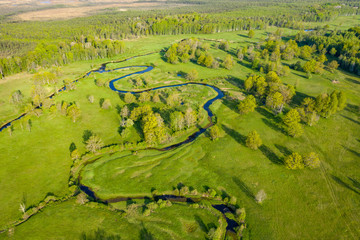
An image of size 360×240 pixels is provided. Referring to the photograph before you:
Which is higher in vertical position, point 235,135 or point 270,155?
point 235,135

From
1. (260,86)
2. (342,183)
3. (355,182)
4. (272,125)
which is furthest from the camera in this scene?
(260,86)

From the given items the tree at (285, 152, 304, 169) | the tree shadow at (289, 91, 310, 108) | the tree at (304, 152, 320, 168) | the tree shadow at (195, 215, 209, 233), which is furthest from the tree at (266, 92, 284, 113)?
the tree shadow at (195, 215, 209, 233)

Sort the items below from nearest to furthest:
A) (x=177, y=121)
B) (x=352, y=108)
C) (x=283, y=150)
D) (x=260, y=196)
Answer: (x=260, y=196), (x=283, y=150), (x=177, y=121), (x=352, y=108)

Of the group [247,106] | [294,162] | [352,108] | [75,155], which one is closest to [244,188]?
[294,162]

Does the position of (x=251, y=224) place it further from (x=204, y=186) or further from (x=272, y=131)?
(x=272, y=131)

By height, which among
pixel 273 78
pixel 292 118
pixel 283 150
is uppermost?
pixel 273 78

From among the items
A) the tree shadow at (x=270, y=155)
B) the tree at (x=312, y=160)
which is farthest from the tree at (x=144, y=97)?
the tree at (x=312, y=160)

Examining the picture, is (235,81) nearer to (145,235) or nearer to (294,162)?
(294,162)

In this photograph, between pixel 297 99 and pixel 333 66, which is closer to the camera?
pixel 297 99
